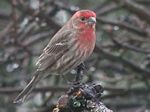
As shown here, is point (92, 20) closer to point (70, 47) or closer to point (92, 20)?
point (92, 20)

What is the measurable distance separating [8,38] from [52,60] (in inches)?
85.0

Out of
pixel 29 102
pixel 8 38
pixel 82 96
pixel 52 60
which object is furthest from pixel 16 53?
pixel 82 96

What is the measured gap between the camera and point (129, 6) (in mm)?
7266

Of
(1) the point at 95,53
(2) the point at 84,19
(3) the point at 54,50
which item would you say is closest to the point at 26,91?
(3) the point at 54,50

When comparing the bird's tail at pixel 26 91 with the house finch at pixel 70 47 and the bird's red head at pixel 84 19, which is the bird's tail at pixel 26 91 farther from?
the bird's red head at pixel 84 19

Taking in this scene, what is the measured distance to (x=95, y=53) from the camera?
25.7 feet

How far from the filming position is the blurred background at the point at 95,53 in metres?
7.32

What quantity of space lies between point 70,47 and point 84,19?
1.43ft

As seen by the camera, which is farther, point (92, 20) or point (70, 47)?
point (70, 47)

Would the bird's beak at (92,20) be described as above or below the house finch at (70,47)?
above

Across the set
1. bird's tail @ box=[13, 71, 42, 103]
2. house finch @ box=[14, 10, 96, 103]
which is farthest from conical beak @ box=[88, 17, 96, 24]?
bird's tail @ box=[13, 71, 42, 103]

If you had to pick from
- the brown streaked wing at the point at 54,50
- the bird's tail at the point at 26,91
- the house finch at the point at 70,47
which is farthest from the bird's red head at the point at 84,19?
the bird's tail at the point at 26,91

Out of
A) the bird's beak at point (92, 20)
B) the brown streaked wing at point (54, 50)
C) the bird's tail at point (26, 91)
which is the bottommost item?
the bird's tail at point (26, 91)

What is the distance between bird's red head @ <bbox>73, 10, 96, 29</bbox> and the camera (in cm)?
524
